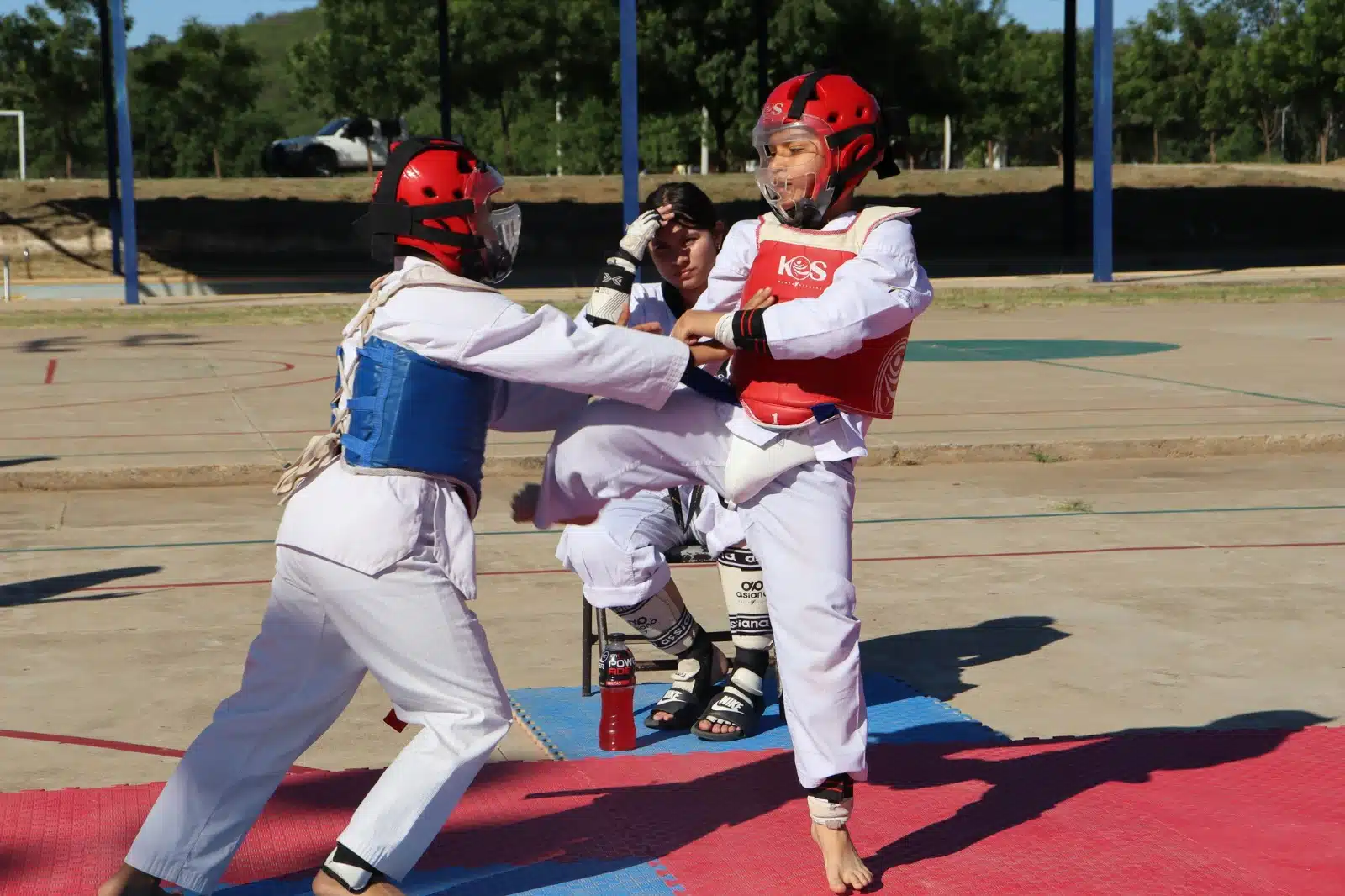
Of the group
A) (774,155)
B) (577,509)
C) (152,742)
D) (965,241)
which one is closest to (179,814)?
(577,509)

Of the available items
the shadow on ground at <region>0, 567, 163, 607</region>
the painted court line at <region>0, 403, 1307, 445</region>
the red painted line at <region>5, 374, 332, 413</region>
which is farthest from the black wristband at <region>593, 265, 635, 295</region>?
the red painted line at <region>5, 374, 332, 413</region>

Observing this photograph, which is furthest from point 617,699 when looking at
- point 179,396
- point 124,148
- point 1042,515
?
point 124,148

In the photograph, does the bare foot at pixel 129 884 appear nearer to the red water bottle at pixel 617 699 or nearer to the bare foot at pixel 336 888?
the bare foot at pixel 336 888

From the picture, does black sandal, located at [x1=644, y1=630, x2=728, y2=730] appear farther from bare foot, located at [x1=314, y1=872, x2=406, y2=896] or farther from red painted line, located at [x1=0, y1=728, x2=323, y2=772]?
bare foot, located at [x1=314, y1=872, x2=406, y2=896]

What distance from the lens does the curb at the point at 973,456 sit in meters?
10.8

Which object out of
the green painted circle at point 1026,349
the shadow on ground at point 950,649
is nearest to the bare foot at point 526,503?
the shadow on ground at point 950,649

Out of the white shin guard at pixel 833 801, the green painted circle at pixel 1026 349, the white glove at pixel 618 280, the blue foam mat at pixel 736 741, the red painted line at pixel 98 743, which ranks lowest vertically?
the blue foam mat at pixel 736 741

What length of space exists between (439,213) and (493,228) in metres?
0.16

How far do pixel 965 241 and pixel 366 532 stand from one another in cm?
→ 4014

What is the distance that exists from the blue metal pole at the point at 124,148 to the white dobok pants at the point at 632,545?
21.5 metres

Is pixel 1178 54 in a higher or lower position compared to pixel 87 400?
higher

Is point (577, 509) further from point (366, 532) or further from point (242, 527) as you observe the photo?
point (242, 527)

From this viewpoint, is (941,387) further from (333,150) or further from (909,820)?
(333,150)

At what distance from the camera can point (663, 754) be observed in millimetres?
5457
